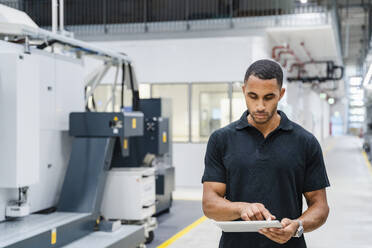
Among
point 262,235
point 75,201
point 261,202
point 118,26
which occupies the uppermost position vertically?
point 118,26

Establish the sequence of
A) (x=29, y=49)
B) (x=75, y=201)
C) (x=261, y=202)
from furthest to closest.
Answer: (x=75, y=201)
(x=29, y=49)
(x=261, y=202)

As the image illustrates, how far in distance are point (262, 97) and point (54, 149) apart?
426 centimetres

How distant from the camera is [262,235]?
2105 millimetres

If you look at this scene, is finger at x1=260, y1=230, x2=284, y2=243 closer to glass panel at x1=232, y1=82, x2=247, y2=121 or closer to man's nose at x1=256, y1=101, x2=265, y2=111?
man's nose at x1=256, y1=101, x2=265, y2=111

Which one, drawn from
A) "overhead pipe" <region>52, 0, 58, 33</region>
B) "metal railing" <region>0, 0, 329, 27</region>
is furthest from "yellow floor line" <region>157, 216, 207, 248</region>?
"metal railing" <region>0, 0, 329, 27</region>

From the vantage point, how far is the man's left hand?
1899mm

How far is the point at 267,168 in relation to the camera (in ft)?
6.77

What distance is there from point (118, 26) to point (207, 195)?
11.5 m

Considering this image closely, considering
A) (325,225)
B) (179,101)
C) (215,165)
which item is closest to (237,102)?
(179,101)

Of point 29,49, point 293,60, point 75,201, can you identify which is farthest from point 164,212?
point 293,60

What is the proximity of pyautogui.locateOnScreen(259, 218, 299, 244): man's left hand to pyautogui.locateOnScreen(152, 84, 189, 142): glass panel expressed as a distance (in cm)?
1074

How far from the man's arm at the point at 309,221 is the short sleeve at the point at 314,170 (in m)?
0.03

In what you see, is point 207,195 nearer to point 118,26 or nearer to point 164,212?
point 164,212

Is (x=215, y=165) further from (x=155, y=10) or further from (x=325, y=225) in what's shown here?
(x=155, y=10)
